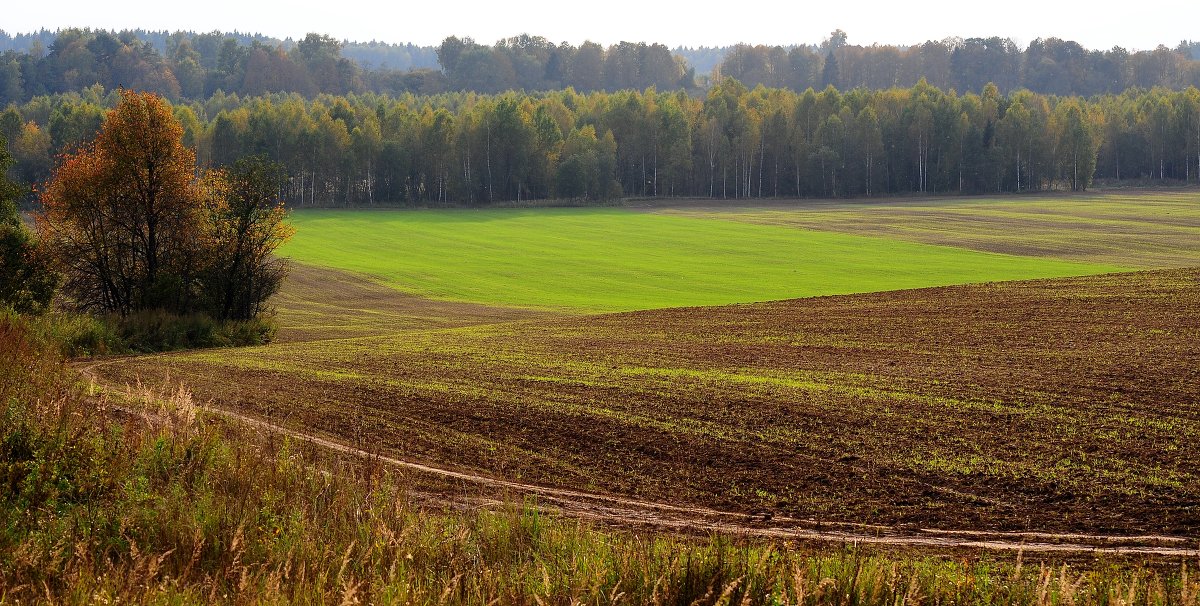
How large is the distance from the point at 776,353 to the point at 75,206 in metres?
25.1

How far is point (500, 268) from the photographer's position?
6575 cm

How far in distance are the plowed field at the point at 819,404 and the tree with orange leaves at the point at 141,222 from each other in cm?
762

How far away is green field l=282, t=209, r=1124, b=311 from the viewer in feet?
178

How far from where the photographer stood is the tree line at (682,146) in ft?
397

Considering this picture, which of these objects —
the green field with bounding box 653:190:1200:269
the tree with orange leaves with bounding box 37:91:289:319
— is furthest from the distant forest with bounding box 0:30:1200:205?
the tree with orange leaves with bounding box 37:91:289:319

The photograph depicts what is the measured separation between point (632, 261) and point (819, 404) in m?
48.9

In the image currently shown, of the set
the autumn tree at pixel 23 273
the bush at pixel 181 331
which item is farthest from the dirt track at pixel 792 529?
the autumn tree at pixel 23 273

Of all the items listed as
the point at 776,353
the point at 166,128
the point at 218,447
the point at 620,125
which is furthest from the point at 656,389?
the point at 620,125

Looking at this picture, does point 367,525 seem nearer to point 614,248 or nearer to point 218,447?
point 218,447

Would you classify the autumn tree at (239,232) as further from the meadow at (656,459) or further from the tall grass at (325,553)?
the tall grass at (325,553)

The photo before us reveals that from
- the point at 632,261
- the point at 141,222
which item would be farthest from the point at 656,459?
the point at 632,261

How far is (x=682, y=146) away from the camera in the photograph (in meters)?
129

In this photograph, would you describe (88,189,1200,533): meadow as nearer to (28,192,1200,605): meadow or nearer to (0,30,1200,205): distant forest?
(28,192,1200,605): meadow

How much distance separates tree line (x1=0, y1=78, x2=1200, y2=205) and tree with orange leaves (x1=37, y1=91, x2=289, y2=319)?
268 feet
